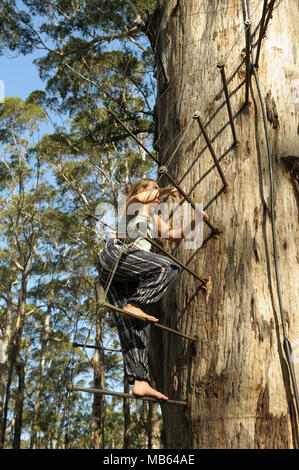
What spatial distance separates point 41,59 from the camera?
11508mm

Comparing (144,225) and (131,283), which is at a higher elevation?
(144,225)

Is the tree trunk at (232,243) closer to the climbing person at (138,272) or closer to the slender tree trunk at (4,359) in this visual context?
the climbing person at (138,272)

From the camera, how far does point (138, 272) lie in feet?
7.50

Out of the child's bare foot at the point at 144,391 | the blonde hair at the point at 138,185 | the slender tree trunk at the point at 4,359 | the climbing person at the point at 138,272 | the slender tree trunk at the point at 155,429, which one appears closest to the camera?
the child's bare foot at the point at 144,391

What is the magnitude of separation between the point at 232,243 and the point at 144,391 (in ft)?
2.52

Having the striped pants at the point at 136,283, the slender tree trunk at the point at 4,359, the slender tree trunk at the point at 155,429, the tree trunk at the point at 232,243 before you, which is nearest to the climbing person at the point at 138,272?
the striped pants at the point at 136,283

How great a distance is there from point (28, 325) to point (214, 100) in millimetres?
17544

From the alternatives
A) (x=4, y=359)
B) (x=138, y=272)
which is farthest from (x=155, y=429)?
(x=138, y=272)

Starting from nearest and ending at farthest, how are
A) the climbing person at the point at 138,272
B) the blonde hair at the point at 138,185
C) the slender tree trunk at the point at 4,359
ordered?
the climbing person at the point at 138,272 < the blonde hair at the point at 138,185 < the slender tree trunk at the point at 4,359

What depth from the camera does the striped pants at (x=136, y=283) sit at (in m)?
2.22

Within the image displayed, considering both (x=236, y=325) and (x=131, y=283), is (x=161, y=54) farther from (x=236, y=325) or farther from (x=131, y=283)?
(x=236, y=325)

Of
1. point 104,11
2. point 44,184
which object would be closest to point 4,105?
point 44,184

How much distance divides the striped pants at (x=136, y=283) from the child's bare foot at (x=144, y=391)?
0.19 ft
